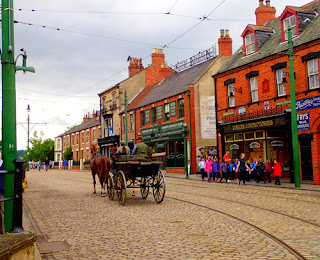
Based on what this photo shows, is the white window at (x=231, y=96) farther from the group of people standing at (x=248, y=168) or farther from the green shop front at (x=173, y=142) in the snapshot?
the green shop front at (x=173, y=142)

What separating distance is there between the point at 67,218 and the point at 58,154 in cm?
7308

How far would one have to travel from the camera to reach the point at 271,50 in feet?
76.7

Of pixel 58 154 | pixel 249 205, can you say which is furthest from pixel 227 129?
pixel 58 154

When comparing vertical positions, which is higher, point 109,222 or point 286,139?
point 286,139

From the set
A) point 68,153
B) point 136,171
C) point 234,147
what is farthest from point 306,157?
point 68,153

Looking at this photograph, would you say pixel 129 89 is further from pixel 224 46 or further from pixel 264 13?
pixel 264 13

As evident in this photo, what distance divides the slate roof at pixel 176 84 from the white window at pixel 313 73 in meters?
13.6

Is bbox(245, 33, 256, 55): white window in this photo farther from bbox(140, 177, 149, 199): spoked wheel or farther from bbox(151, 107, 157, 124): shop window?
bbox(140, 177, 149, 199): spoked wheel

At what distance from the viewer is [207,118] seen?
33.1 meters

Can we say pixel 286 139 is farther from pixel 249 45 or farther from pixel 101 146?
pixel 101 146

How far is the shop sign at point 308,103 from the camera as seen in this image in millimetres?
19609

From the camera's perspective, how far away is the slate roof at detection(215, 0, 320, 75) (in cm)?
2084

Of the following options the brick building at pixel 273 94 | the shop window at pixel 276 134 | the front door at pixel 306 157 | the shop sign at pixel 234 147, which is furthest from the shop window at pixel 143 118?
the front door at pixel 306 157

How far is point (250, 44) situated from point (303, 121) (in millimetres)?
7950
